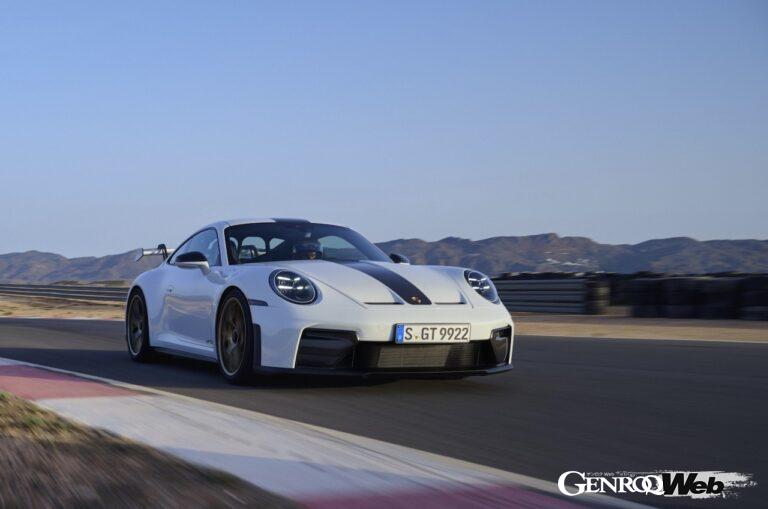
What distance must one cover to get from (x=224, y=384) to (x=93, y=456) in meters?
2.95

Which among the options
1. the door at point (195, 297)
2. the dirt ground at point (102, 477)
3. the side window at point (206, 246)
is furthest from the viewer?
the side window at point (206, 246)

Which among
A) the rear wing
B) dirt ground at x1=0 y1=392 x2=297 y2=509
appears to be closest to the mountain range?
the rear wing

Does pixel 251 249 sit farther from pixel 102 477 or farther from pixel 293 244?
pixel 102 477

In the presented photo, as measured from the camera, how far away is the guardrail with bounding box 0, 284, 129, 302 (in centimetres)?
2969

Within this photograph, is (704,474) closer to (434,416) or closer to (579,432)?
(579,432)

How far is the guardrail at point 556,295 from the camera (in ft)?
60.1

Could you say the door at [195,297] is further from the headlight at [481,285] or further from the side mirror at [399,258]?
the headlight at [481,285]

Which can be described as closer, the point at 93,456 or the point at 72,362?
the point at 93,456

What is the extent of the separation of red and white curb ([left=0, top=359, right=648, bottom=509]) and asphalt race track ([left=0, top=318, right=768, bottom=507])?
8.9 inches

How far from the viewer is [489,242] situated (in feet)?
444

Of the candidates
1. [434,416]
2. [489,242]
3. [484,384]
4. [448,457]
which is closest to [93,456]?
[448,457]

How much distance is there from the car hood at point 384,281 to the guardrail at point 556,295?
12165 mm

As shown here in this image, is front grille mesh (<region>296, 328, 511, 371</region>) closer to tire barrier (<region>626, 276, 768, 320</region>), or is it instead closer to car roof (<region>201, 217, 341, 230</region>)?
car roof (<region>201, 217, 341, 230</region>)

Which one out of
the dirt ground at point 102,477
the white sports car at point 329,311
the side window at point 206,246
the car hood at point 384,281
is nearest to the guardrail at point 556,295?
the side window at point 206,246
